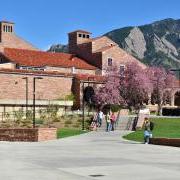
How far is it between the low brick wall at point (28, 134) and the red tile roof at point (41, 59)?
42486 mm

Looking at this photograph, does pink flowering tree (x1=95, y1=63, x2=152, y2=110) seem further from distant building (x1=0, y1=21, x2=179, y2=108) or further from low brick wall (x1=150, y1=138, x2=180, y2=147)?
low brick wall (x1=150, y1=138, x2=180, y2=147)

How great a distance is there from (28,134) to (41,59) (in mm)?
48186

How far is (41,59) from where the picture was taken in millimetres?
80812

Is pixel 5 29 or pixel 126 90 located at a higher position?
pixel 5 29

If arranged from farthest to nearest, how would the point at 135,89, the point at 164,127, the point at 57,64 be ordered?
the point at 57,64
the point at 135,89
the point at 164,127

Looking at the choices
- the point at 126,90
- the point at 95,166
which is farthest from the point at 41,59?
Answer: the point at 95,166

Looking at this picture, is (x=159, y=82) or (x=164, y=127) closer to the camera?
(x=164, y=127)

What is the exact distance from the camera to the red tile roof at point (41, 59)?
255 ft

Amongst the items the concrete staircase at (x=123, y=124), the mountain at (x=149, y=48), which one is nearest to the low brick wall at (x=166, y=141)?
the concrete staircase at (x=123, y=124)

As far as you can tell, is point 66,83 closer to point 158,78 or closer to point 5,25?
point 158,78

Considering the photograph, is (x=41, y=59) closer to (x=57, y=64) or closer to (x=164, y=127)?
(x=57, y=64)

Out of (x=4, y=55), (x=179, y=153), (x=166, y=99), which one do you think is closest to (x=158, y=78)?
(x=166, y=99)

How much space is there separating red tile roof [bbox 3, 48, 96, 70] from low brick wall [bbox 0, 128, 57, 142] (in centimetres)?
4249

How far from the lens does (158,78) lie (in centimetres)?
7619
